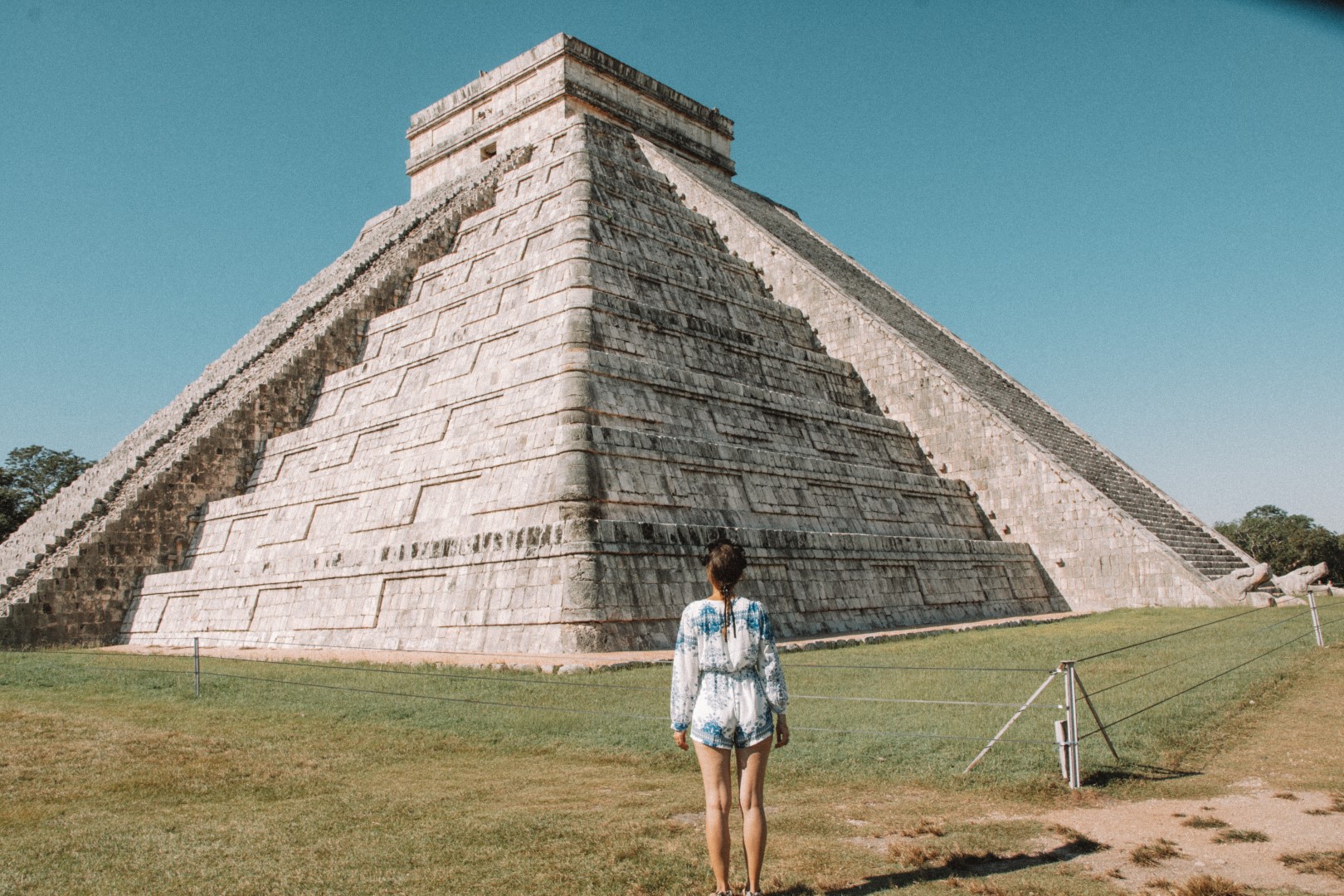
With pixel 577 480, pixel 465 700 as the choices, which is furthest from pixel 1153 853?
pixel 577 480

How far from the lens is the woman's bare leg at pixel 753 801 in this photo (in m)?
4.12

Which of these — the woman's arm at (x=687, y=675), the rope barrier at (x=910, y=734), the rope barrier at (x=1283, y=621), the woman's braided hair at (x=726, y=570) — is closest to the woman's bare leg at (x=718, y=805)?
the woman's arm at (x=687, y=675)

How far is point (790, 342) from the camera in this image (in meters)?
21.0

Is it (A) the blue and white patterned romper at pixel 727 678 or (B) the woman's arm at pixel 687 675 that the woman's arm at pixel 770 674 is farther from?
(B) the woman's arm at pixel 687 675

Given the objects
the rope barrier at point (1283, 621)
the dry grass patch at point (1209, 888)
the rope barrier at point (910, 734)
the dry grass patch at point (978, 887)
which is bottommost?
the dry grass patch at point (978, 887)

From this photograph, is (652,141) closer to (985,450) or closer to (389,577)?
(985,450)

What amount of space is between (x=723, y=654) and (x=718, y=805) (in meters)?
0.62

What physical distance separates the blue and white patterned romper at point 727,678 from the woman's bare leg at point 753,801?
2.1 inches

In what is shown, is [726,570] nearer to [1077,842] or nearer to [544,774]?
[1077,842]

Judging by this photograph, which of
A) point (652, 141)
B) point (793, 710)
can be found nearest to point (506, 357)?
point (793, 710)

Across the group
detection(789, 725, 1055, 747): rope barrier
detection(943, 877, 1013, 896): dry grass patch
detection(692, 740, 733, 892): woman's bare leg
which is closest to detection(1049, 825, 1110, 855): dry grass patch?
detection(943, 877, 1013, 896): dry grass patch

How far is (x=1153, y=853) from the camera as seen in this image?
15.4 ft

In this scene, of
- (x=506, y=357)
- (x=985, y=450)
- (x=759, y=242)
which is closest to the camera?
(x=506, y=357)

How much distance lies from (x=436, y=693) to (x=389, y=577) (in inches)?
184
